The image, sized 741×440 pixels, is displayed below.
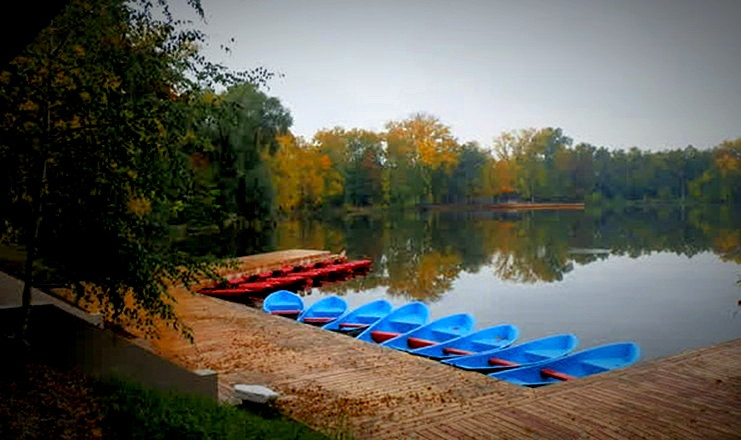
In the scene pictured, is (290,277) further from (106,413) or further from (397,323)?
(106,413)

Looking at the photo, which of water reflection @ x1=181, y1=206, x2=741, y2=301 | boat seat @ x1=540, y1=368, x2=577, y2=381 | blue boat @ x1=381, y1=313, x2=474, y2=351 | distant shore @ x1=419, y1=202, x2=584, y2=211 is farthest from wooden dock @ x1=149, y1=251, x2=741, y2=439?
distant shore @ x1=419, y1=202, x2=584, y2=211

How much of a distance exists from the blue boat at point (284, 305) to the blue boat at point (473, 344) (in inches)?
220

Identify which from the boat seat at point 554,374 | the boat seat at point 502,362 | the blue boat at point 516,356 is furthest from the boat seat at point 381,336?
the boat seat at point 554,374

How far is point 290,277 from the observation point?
902 inches

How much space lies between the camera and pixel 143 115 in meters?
5.42

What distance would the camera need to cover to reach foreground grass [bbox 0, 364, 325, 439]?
4.20 meters

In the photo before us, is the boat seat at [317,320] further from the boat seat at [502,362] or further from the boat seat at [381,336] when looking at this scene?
the boat seat at [502,362]

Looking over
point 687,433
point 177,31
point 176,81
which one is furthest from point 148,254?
point 687,433

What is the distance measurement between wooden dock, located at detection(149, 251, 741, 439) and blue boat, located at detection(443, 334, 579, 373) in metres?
1.53

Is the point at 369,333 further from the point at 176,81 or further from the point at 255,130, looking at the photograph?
the point at 255,130

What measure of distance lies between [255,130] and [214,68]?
3276 centimetres

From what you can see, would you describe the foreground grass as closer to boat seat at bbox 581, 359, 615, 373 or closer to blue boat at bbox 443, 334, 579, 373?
blue boat at bbox 443, 334, 579, 373

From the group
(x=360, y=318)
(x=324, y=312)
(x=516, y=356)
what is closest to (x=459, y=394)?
(x=516, y=356)

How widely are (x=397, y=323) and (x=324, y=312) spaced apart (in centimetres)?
269
